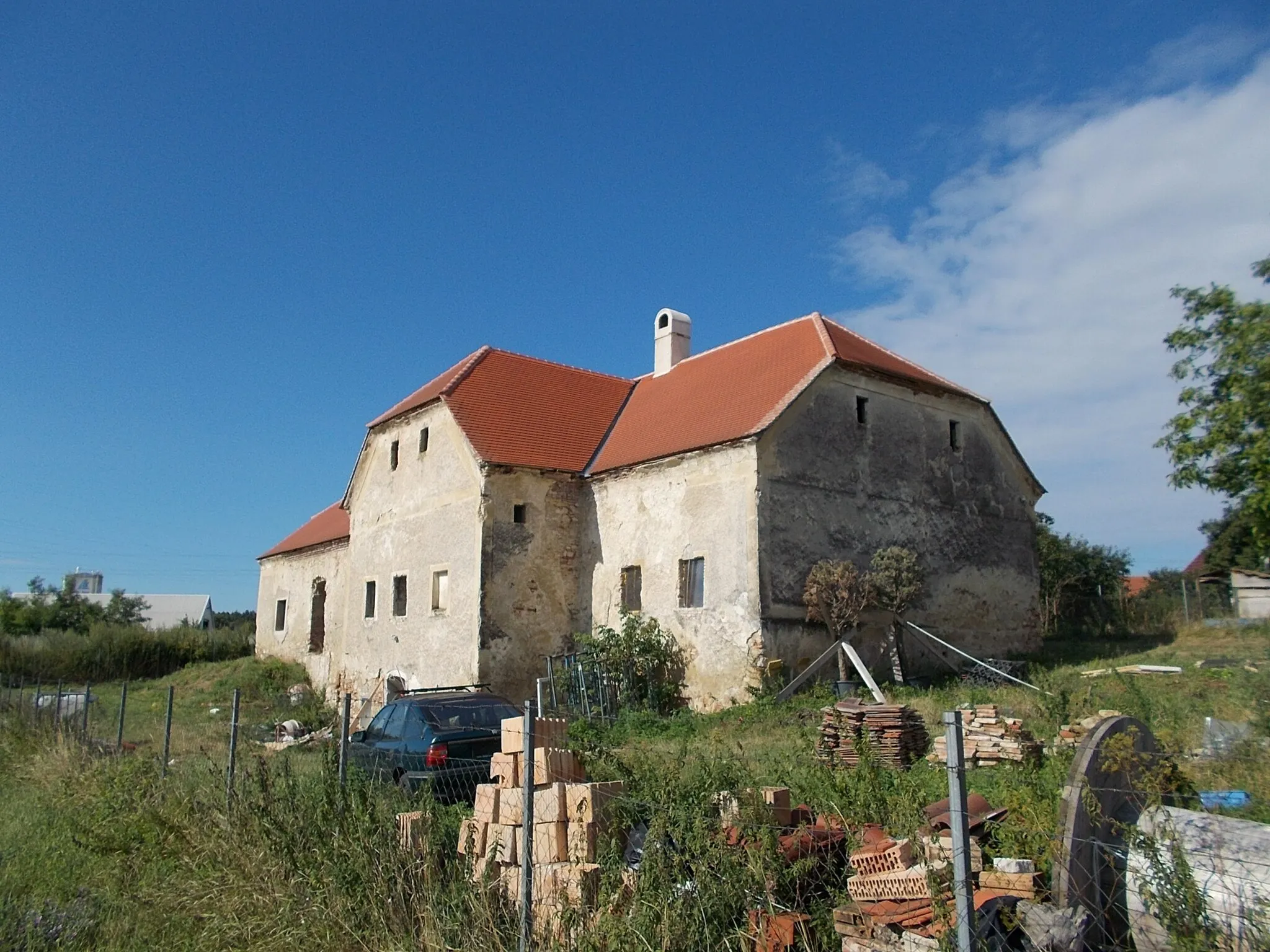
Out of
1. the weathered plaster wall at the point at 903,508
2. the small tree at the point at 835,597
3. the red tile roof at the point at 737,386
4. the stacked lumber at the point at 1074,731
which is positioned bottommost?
the stacked lumber at the point at 1074,731

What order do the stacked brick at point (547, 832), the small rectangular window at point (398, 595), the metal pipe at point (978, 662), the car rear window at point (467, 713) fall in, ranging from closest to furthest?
the stacked brick at point (547, 832) → the car rear window at point (467, 713) → the metal pipe at point (978, 662) → the small rectangular window at point (398, 595)

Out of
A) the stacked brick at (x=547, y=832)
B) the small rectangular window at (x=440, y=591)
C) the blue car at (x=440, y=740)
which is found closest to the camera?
the stacked brick at (x=547, y=832)

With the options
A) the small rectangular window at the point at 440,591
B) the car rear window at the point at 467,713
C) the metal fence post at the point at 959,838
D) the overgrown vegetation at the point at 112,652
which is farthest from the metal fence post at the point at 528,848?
the overgrown vegetation at the point at 112,652

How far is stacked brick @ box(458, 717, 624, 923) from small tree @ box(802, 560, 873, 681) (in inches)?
455

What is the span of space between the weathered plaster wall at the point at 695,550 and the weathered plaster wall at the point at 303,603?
9433mm

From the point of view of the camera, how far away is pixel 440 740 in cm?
1098

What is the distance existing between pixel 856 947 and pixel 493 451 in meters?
16.7

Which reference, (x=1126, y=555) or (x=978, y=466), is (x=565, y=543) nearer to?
(x=978, y=466)

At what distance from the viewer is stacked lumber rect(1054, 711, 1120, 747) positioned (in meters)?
8.24

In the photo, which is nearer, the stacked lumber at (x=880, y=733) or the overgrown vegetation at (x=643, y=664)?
the stacked lumber at (x=880, y=733)

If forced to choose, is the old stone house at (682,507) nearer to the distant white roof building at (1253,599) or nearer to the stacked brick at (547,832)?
the distant white roof building at (1253,599)

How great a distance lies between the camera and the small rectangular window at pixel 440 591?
2094 cm

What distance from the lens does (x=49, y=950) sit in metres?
6.29

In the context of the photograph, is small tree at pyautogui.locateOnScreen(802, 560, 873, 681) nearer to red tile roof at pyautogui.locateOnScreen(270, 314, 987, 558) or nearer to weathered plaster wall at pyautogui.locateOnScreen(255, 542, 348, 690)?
red tile roof at pyautogui.locateOnScreen(270, 314, 987, 558)
